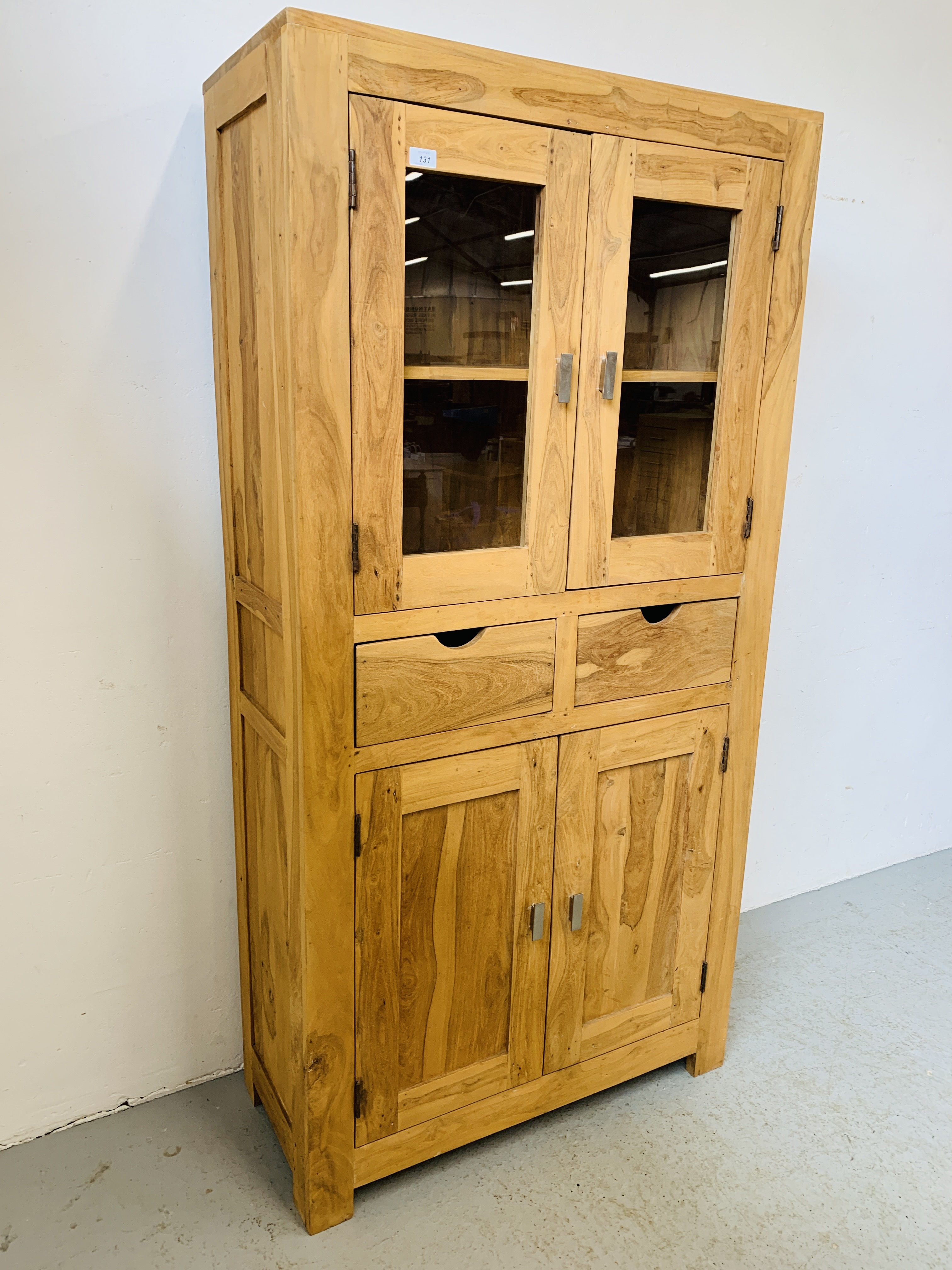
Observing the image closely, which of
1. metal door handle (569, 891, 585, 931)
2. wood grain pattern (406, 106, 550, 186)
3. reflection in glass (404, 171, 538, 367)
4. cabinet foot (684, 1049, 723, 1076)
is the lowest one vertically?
cabinet foot (684, 1049, 723, 1076)

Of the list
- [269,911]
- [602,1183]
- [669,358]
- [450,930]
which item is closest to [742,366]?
[669,358]

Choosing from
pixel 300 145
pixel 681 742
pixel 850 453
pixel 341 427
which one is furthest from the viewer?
pixel 850 453

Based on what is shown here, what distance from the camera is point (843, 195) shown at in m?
2.40

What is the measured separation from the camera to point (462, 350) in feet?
5.04

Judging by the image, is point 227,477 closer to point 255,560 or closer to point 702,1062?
point 255,560

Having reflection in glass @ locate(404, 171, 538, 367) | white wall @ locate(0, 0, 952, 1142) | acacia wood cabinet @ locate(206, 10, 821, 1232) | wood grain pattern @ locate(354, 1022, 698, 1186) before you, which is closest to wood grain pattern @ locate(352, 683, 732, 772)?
acacia wood cabinet @ locate(206, 10, 821, 1232)

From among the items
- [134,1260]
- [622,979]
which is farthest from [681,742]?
[134,1260]

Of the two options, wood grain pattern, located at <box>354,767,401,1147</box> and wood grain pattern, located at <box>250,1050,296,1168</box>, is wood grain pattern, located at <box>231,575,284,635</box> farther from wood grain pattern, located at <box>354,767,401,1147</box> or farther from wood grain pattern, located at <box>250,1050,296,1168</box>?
wood grain pattern, located at <box>250,1050,296,1168</box>

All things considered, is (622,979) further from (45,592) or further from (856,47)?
(856,47)

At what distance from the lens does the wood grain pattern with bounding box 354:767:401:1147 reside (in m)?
1.60

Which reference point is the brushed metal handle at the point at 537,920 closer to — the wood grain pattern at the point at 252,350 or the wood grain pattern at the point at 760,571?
the wood grain pattern at the point at 760,571

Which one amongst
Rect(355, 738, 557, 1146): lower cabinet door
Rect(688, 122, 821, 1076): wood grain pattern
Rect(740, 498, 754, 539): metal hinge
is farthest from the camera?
Rect(740, 498, 754, 539): metal hinge

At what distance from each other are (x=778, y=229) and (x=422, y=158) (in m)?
0.70

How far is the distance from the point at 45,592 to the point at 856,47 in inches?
88.2
